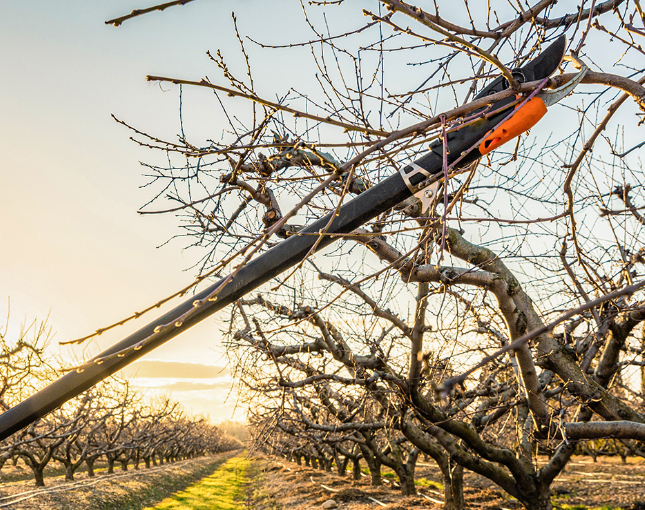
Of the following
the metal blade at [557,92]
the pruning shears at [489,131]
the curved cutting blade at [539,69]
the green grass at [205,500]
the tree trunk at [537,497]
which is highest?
the curved cutting blade at [539,69]

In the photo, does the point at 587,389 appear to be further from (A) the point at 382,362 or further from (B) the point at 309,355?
(B) the point at 309,355

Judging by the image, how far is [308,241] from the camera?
1567mm

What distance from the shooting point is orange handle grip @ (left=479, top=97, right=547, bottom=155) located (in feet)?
4.84

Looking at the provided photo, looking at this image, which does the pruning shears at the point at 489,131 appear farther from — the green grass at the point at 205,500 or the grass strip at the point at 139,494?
the green grass at the point at 205,500

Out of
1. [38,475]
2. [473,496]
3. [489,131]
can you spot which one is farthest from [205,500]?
[489,131]

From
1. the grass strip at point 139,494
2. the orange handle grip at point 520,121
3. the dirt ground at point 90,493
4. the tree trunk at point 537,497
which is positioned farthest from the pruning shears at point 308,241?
the grass strip at point 139,494

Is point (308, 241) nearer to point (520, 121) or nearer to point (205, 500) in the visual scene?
point (520, 121)

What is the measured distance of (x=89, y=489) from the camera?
17.3 meters

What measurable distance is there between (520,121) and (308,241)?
877 mm

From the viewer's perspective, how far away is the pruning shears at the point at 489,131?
1480 millimetres

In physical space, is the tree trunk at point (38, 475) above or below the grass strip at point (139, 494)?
above

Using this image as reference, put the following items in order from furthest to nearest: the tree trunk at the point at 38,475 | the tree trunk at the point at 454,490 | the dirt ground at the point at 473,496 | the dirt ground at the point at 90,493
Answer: the tree trunk at the point at 38,475
the dirt ground at the point at 90,493
the dirt ground at the point at 473,496
the tree trunk at the point at 454,490

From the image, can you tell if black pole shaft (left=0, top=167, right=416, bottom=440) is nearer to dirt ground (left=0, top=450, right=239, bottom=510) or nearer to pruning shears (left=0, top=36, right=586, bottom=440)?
pruning shears (left=0, top=36, right=586, bottom=440)

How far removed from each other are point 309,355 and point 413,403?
2232 millimetres
